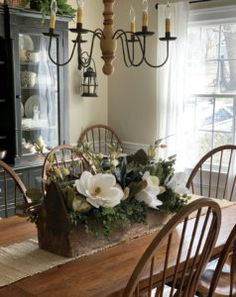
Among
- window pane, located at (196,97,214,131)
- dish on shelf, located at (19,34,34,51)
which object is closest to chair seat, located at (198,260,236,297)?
window pane, located at (196,97,214,131)

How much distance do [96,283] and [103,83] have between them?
3290 mm

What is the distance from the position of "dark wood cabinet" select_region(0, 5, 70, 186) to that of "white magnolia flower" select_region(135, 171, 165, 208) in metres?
1.79

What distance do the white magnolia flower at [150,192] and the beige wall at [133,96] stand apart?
240cm

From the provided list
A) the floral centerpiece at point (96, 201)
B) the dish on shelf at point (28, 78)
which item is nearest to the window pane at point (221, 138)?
the dish on shelf at point (28, 78)

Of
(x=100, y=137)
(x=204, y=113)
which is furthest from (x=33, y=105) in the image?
(x=204, y=113)

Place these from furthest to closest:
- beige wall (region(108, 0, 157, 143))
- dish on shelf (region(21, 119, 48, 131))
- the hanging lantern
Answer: beige wall (region(108, 0, 157, 143)), the hanging lantern, dish on shelf (region(21, 119, 48, 131))

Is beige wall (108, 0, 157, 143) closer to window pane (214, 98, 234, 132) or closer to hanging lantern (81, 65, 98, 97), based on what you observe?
hanging lantern (81, 65, 98, 97)

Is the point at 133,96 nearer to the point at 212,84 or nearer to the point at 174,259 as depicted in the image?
the point at 212,84

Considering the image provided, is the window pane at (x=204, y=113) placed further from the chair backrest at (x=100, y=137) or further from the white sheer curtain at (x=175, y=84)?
the chair backrest at (x=100, y=137)

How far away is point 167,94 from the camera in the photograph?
3998mm

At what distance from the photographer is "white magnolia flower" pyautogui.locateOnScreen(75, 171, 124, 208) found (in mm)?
1668

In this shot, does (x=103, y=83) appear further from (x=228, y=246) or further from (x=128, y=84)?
(x=228, y=246)

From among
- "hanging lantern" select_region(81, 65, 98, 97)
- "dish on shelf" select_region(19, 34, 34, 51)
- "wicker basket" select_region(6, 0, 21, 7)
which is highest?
"wicker basket" select_region(6, 0, 21, 7)

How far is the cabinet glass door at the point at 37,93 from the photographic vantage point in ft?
11.5
